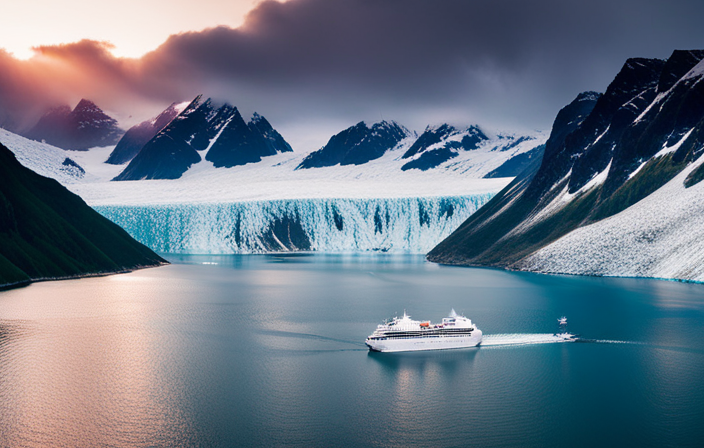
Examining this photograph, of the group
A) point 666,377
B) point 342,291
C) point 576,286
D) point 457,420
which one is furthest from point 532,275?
point 457,420

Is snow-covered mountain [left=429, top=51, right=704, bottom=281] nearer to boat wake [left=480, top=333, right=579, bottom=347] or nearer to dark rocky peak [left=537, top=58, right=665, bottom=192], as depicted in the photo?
dark rocky peak [left=537, top=58, right=665, bottom=192]

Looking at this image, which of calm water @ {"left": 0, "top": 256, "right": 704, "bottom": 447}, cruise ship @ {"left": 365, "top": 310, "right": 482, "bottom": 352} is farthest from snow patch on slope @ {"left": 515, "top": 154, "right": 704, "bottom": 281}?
cruise ship @ {"left": 365, "top": 310, "right": 482, "bottom": 352}

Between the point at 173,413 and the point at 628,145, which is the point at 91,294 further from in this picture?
the point at 628,145

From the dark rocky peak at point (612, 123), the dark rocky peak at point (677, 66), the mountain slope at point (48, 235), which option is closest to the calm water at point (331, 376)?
the mountain slope at point (48, 235)

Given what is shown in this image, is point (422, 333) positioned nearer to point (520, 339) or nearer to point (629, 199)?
point (520, 339)

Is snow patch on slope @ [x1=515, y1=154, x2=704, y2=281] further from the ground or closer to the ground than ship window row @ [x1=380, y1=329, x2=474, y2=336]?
further from the ground

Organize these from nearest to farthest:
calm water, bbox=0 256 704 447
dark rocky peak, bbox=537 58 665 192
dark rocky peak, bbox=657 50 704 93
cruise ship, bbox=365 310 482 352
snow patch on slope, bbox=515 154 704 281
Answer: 1. calm water, bbox=0 256 704 447
2. cruise ship, bbox=365 310 482 352
3. snow patch on slope, bbox=515 154 704 281
4. dark rocky peak, bbox=657 50 704 93
5. dark rocky peak, bbox=537 58 665 192
